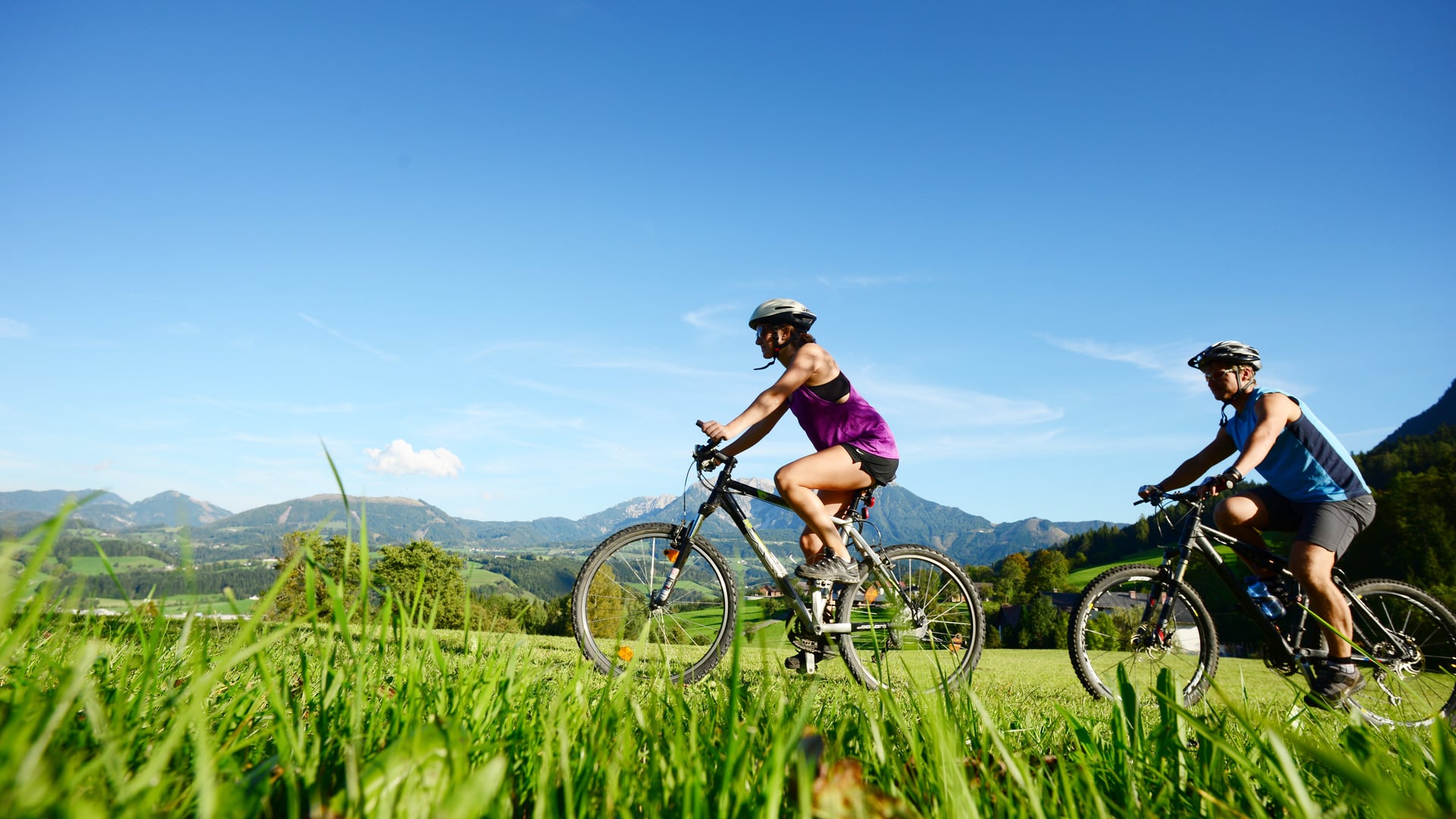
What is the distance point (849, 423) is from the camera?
5293 mm

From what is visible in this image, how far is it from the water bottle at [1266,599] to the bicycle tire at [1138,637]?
1.23ft

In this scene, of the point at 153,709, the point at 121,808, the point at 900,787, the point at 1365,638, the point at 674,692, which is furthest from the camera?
the point at 1365,638

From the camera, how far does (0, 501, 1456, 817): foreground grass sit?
2.61 feet

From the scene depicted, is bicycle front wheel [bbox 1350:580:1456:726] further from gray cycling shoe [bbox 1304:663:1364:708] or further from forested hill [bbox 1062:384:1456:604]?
forested hill [bbox 1062:384:1456:604]

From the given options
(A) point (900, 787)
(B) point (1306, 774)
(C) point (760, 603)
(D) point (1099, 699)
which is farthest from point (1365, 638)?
(A) point (900, 787)

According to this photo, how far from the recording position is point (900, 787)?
1239 mm

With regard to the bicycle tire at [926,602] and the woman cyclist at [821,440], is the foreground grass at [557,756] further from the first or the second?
the bicycle tire at [926,602]

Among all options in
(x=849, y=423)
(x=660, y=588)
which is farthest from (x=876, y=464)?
(x=660, y=588)

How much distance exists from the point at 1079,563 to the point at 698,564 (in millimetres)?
124611

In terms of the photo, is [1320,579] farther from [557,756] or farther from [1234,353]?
[557,756]

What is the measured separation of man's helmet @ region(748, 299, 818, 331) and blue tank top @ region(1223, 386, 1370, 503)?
3.35 meters

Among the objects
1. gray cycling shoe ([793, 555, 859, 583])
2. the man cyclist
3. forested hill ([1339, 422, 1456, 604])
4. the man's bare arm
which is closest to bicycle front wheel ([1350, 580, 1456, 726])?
the man cyclist

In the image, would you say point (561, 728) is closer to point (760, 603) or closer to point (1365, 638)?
point (760, 603)

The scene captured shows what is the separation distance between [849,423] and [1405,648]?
4.84 m
